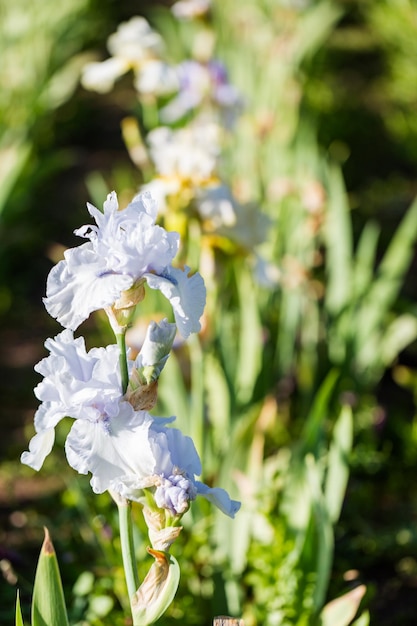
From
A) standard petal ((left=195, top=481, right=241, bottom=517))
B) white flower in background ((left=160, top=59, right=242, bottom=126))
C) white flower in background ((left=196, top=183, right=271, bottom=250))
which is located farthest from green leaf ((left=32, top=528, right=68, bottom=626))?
white flower in background ((left=160, top=59, right=242, bottom=126))

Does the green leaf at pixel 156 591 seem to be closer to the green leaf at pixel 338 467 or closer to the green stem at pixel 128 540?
the green stem at pixel 128 540

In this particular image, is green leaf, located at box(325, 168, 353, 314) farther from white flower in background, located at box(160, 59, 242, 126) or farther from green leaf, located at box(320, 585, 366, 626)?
green leaf, located at box(320, 585, 366, 626)

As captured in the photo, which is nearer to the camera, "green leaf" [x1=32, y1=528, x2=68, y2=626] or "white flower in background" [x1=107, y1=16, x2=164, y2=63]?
"green leaf" [x1=32, y1=528, x2=68, y2=626]

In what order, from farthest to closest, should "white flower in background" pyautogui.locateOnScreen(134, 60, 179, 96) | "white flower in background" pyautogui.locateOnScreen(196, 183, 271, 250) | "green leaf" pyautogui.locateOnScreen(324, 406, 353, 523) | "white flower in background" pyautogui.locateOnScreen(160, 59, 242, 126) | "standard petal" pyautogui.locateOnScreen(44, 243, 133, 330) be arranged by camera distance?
1. "white flower in background" pyautogui.locateOnScreen(160, 59, 242, 126)
2. "white flower in background" pyautogui.locateOnScreen(134, 60, 179, 96)
3. "white flower in background" pyautogui.locateOnScreen(196, 183, 271, 250)
4. "green leaf" pyautogui.locateOnScreen(324, 406, 353, 523)
5. "standard petal" pyautogui.locateOnScreen(44, 243, 133, 330)

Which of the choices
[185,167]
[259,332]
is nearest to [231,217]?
[185,167]

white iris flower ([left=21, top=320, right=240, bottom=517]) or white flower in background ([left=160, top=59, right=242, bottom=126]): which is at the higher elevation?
white iris flower ([left=21, top=320, right=240, bottom=517])

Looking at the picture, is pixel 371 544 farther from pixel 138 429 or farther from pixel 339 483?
pixel 138 429

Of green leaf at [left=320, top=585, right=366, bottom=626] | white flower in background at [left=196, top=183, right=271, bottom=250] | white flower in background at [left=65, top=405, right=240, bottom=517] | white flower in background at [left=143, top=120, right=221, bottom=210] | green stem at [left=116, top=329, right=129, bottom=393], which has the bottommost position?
green leaf at [left=320, top=585, right=366, bottom=626]

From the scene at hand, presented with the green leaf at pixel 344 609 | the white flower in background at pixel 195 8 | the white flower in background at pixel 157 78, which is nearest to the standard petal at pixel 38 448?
the green leaf at pixel 344 609
